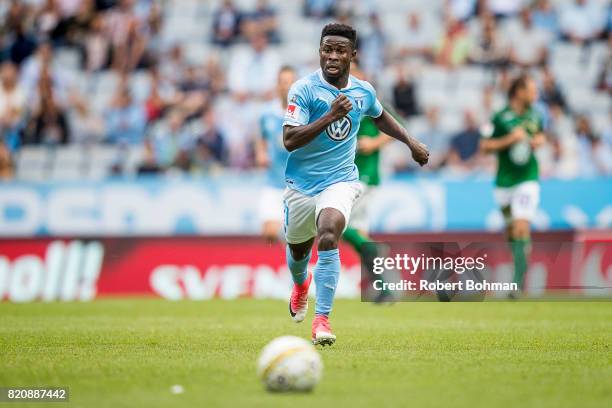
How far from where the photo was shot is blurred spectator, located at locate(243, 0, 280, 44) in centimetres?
2316

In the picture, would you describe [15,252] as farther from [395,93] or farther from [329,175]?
[329,175]

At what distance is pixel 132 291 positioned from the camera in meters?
18.1

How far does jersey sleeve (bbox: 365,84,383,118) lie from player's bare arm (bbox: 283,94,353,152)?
0.97 metres

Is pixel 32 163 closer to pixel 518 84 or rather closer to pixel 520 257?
pixel 518 84

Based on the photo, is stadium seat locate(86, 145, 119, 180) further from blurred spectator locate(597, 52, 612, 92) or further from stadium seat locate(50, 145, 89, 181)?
blurred spectator locate(597, 52, 612, 92)

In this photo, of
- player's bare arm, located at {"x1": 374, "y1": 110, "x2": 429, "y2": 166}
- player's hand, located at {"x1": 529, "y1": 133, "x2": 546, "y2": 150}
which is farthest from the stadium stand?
player's bare arm, located at {"x1": 374, "y1": 110, "x2": 429, "y2": 166}

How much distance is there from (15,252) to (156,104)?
16.1 feet

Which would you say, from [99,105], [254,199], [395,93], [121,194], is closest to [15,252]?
[121,194]

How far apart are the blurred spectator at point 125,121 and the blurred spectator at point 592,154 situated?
26.7 ft

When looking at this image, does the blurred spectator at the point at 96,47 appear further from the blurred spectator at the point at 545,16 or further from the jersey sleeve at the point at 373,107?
the jersey sleeve at the point at 373,107

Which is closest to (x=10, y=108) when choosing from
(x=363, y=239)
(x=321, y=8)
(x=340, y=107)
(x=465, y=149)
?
(x=321, y=8)

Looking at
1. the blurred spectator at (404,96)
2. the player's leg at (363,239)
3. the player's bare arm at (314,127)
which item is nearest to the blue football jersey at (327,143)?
the player's bare arm at (314,127)

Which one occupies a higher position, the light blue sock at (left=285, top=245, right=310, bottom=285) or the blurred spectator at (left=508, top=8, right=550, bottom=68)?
the blurred spectator at (left=508, top=8, right=550, bottom=68)

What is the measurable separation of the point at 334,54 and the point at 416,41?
13973 millimetres
